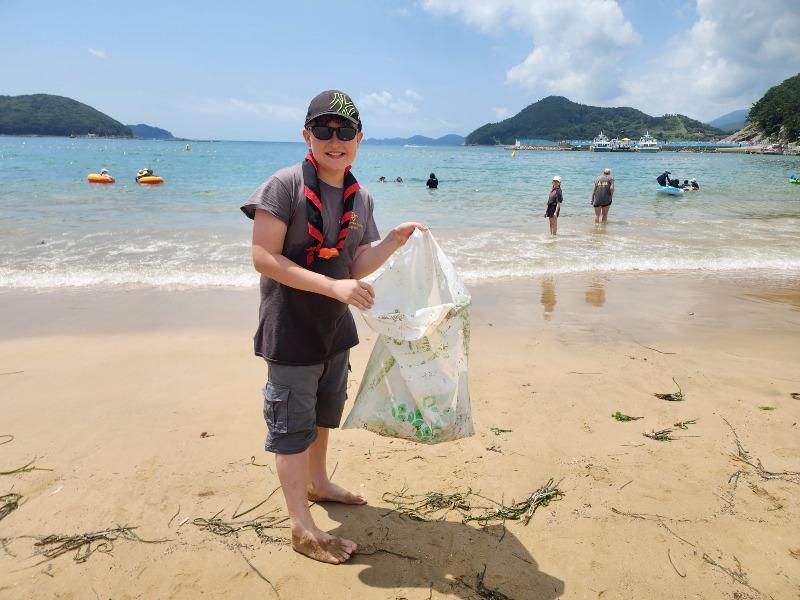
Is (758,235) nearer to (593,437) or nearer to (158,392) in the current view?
(593,437)

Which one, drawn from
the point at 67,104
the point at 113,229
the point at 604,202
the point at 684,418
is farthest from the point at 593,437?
the point at 67,104

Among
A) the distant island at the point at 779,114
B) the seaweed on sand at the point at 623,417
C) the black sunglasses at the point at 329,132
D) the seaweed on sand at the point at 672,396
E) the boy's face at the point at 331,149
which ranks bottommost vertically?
the seaweed on sand at the point at 623,417

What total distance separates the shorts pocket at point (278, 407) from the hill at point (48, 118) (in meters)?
208

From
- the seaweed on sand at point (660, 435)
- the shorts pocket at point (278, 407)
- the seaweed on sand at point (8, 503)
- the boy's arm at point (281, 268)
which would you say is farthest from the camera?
the seaweed on sand at point (660, 435)

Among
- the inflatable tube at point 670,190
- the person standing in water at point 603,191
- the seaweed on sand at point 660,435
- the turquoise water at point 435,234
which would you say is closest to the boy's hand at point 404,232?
the seaweed on sand at point 660,435

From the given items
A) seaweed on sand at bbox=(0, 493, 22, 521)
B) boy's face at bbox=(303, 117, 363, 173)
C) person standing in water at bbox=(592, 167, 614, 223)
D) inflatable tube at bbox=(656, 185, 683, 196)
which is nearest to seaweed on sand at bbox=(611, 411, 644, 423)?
boy's face at bbox=(303, 117, 363, 173)

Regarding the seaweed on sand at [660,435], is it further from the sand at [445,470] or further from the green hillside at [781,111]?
the green hillside at [781,111]

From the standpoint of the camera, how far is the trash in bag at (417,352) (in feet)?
7.42

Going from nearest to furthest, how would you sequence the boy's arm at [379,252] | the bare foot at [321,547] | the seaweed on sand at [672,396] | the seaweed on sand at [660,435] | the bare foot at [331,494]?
the bare foot at [321,547]
the boy's arm at [379,252]
the bare foot at [331,494]
the seaweed on sand at [660,435]
the seaweed on sand at [672,396]

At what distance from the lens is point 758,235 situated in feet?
42.8

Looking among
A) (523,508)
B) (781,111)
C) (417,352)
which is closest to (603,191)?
(523,508)

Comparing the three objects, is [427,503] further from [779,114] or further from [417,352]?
[779,114]

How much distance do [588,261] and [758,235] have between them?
251 inches

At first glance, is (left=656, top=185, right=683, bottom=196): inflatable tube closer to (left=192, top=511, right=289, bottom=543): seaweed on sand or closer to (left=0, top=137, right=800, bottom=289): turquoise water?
(left=0, top=137, right=800, bottom=289): turquoise water
